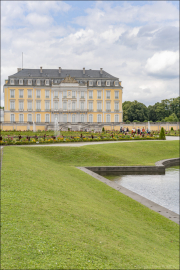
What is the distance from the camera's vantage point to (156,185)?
12.8m

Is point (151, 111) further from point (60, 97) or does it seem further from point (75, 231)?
point (75, 231)

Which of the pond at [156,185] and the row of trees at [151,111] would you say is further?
the row of trees at [151,111]

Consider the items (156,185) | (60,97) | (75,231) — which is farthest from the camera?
(60,97)

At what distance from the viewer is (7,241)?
13.4ft

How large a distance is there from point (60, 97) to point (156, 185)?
49.0m

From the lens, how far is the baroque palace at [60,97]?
59.2m

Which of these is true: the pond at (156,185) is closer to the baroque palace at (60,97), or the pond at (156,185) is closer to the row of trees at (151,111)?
the baroque palace at (60,97)

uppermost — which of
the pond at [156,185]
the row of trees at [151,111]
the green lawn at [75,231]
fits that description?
the row of trees at [151,111]

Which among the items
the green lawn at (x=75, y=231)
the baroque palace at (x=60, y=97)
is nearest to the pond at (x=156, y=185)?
the green lawn at (x=75, y=231)

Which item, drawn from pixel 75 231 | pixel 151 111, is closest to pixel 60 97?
pixel 151 111

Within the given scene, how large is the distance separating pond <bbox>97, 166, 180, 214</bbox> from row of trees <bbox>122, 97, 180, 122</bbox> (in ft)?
202

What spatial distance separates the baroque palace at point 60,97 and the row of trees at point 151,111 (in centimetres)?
1742

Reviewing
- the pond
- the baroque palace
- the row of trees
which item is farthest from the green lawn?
the row of trees

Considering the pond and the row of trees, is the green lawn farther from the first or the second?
the row of trees
